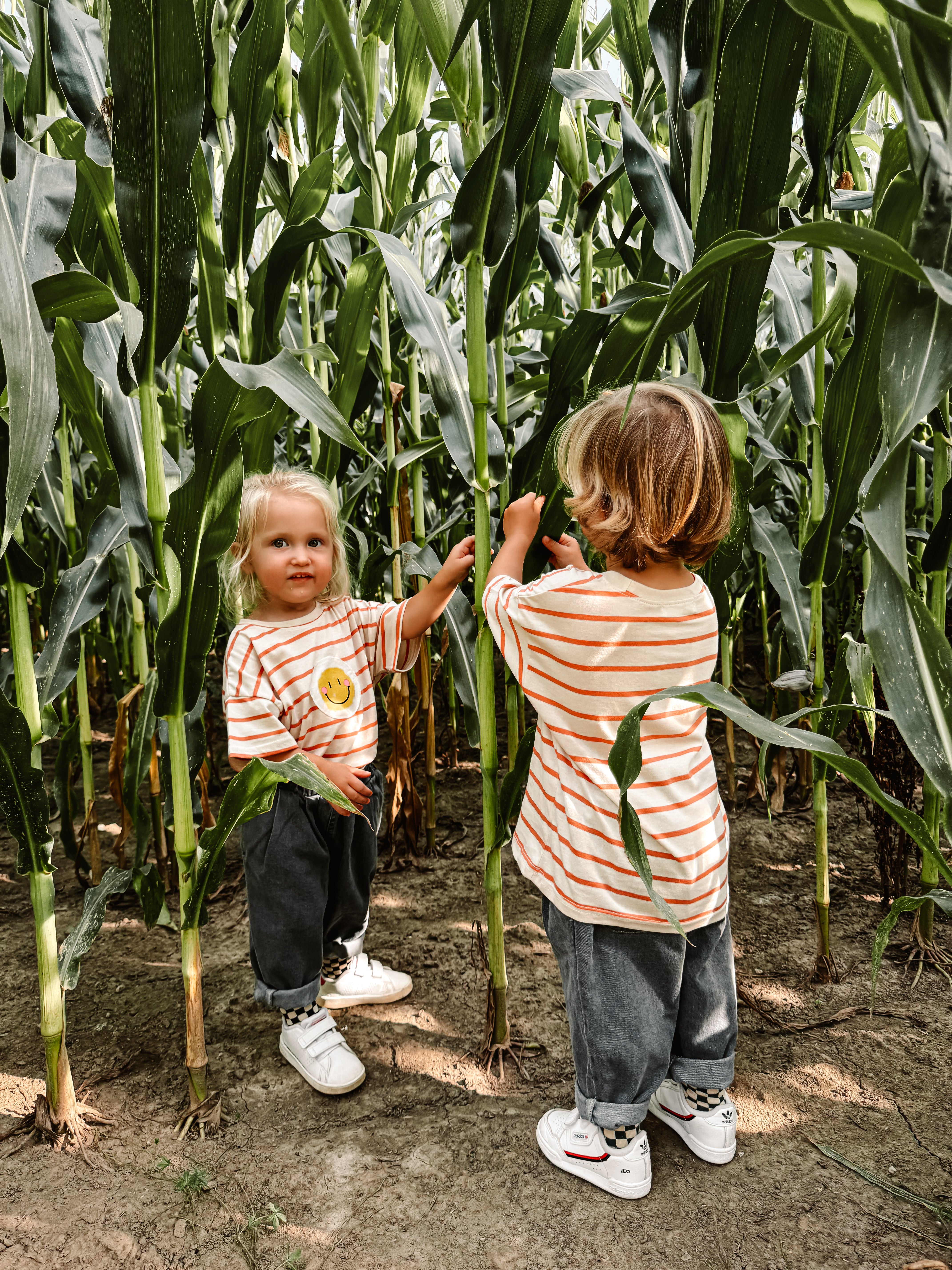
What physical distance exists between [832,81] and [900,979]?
1.76 metres

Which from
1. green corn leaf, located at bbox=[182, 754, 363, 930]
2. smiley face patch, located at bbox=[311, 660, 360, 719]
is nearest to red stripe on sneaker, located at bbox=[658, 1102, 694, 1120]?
green corn leaf, located at bbox=[182, 754, 363, 930]

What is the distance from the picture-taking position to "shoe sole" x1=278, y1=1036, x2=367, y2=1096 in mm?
1576

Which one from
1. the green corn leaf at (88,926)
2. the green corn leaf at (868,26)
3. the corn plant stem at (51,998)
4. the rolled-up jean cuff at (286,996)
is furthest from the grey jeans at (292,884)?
the green corn leaf at (868,26)

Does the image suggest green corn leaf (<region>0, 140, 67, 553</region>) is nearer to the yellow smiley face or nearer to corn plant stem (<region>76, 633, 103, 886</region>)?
the yellow smiley face

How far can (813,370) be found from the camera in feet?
5.56

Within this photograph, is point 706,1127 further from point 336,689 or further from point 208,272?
point 208,272

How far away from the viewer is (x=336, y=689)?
1619mm

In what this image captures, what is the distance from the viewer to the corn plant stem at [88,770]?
2.29 metres

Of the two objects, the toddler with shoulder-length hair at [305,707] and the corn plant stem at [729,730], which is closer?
the toddler with shoulder-length hair at [305,707]

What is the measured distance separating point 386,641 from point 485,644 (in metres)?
0.27

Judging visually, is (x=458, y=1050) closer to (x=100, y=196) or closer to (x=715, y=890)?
(x=715, y=890)

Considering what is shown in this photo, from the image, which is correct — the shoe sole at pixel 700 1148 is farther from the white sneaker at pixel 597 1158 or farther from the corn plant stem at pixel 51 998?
the corn plant stem at pixel 51 998

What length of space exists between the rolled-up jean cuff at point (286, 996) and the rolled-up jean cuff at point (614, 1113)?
0.58m

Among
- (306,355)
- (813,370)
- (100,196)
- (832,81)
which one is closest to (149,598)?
(306,355)
